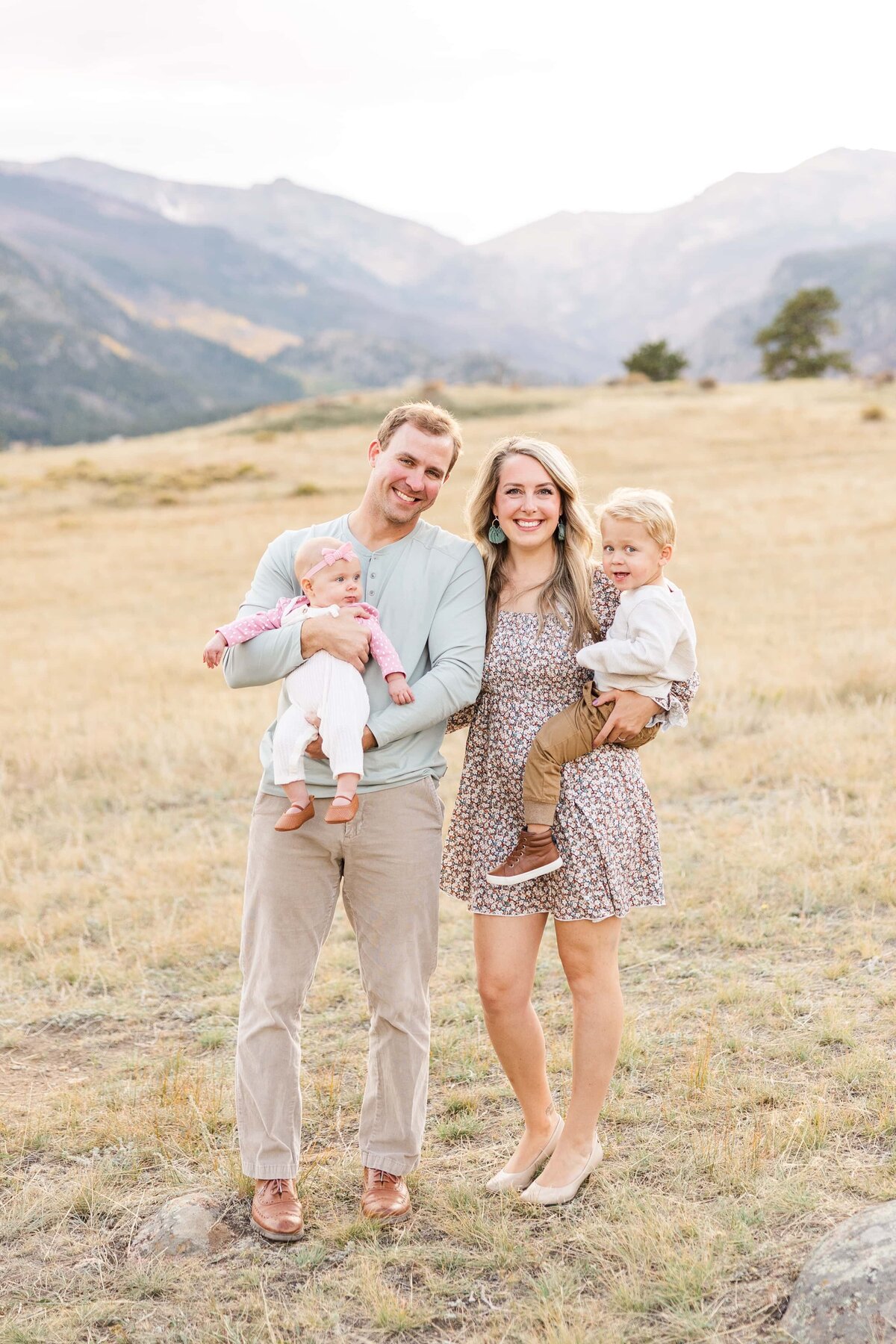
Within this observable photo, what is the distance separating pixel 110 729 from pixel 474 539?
6.98 m

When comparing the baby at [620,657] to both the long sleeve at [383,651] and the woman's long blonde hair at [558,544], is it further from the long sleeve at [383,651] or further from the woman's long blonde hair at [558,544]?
the long sleeve at [383,651]

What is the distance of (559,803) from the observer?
3.53 m

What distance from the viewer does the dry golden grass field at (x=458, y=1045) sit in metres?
3.17

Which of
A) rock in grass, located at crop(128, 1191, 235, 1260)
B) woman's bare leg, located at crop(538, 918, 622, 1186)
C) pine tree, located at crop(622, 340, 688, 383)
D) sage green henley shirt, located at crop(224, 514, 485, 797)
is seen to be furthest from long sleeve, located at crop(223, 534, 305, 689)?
→ pine tree, located at crop(622, 340, 688, 383)

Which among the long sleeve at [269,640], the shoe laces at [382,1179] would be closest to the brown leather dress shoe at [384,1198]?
→ the shoe laces at [382,1179]

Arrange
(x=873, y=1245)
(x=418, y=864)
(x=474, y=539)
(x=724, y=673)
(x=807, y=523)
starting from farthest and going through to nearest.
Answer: (x=807, y=523) → (x=724, y=673) → (x=474, y=539) → (x=418, y=864) → (x=873, y=1245)

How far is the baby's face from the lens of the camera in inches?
131

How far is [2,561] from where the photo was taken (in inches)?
916

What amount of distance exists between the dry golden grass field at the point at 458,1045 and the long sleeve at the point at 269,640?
1.72 metres

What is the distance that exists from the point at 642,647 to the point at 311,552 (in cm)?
105

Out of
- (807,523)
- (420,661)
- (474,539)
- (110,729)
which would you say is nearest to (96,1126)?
(420,661)

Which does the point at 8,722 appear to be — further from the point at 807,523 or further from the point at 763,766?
the point at 807,523

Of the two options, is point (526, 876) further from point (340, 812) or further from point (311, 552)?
point (311, 552)

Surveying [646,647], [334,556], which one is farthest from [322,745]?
[646,647]
